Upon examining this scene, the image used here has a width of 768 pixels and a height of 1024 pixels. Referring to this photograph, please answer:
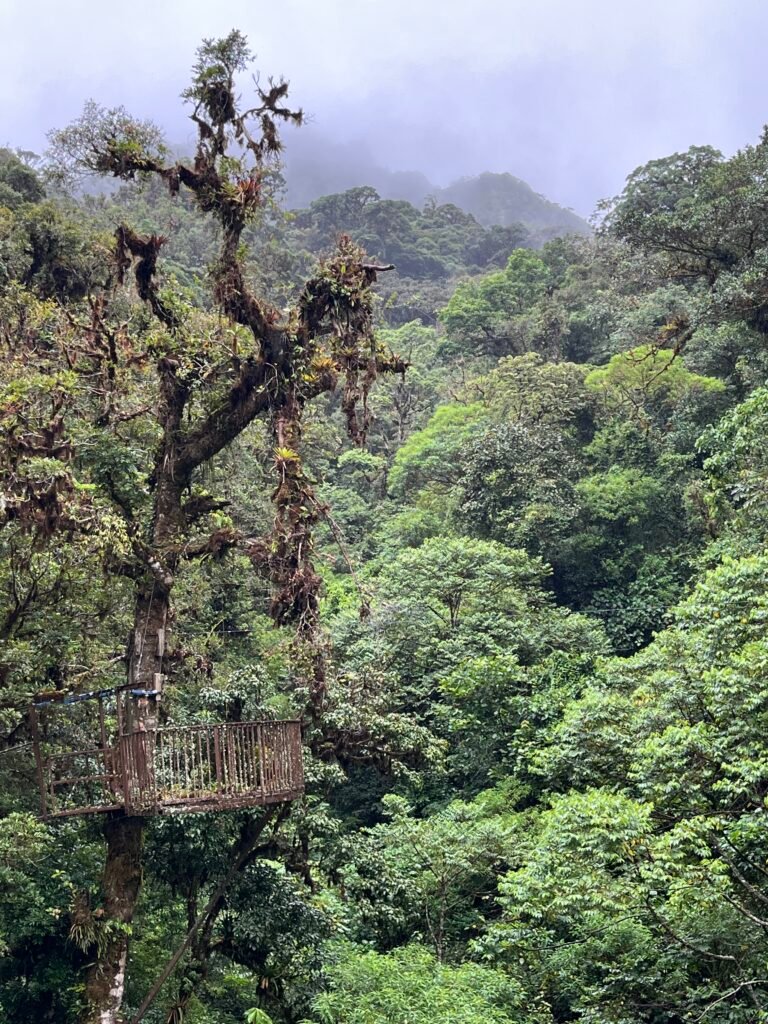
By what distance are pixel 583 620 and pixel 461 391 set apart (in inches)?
563

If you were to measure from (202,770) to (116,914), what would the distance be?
5.04 feet

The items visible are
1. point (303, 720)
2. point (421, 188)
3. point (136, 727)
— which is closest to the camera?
point (136, 727)

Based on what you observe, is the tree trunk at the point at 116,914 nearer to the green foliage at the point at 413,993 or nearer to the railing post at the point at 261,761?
the railing post at the point at 261,761

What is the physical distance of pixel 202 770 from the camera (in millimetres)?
6566

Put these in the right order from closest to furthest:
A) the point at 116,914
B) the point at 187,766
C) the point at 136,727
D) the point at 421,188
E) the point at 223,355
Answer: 1. the point at 187,766
2. the point at 116,914
3. the point at 136,727
4. the point at 223,355
5. the point at 421,188

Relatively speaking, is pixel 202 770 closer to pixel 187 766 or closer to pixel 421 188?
pixel 187 766

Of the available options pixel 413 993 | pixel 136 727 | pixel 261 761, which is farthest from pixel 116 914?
pixel 413 993

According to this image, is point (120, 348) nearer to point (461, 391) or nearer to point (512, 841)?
point (512, 841)

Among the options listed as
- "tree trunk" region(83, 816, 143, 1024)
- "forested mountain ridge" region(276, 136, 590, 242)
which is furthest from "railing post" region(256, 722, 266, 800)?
"forested mountain ridge" region(276, 136, 590, 242)

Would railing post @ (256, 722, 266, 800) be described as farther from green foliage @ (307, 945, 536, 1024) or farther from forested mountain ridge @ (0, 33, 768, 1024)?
green foliage @ (307, 945, 536, 1024)

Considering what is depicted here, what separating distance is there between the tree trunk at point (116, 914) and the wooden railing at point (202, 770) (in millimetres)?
326

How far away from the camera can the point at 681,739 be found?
7691mm

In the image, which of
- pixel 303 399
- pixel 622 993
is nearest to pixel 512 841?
pixel 622 993

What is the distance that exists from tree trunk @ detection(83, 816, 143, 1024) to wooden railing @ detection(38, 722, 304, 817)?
33 centimetres
